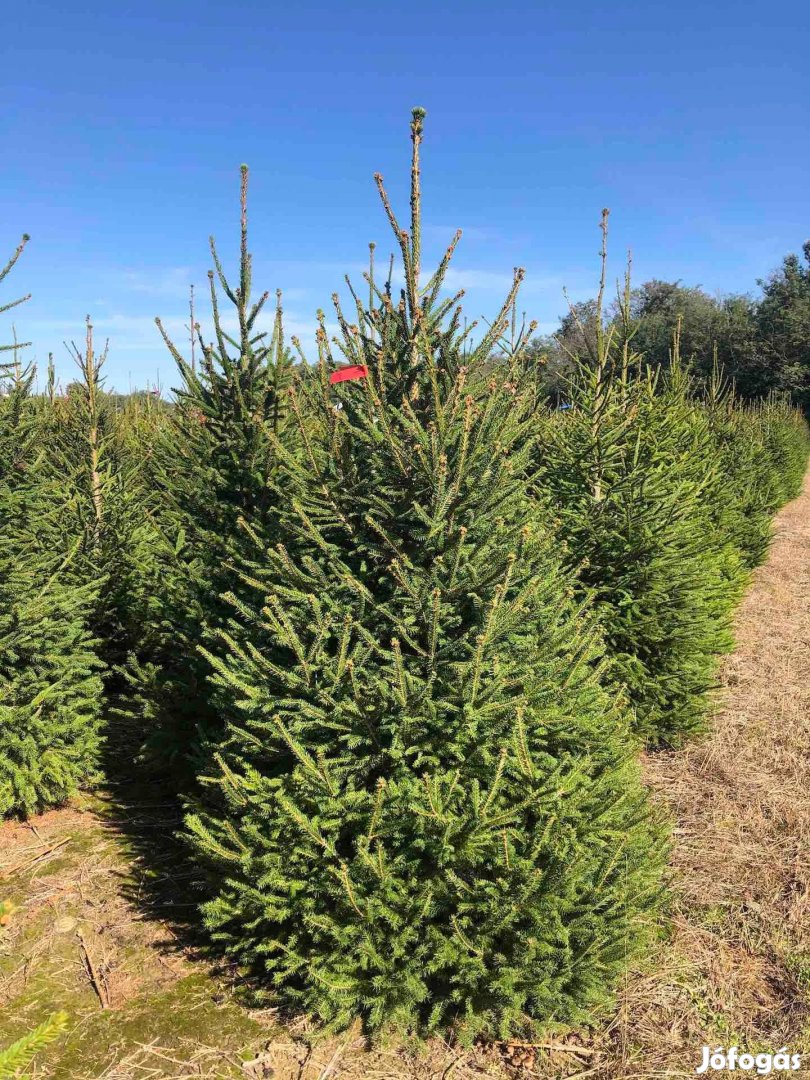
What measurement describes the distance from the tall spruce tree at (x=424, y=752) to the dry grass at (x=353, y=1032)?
0.73 ft

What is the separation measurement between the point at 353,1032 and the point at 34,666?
3165mm

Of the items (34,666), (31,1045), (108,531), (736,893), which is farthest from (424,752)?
(108,531)

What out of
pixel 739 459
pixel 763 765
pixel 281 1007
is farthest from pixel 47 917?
pixel 739 459

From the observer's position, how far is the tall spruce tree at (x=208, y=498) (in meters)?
5.10

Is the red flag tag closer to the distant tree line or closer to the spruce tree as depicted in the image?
the spruce tree

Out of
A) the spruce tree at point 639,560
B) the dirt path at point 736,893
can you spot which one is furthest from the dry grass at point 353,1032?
the spruce tree at point 639,560

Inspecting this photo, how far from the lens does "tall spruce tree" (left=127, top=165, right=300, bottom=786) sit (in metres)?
5.10

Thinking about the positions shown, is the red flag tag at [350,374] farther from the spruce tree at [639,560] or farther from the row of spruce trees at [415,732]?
the spruce tree at [639,560]

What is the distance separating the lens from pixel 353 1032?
3221 millimetres

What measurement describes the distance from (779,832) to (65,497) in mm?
6421

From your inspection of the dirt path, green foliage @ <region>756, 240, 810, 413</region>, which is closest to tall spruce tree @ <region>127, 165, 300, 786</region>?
the dirt path

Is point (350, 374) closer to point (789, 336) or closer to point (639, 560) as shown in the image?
point (639, 560)

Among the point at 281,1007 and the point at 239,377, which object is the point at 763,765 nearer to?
the point at 281,1007

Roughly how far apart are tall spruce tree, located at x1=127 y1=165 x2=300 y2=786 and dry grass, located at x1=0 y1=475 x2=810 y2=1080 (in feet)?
2.84
